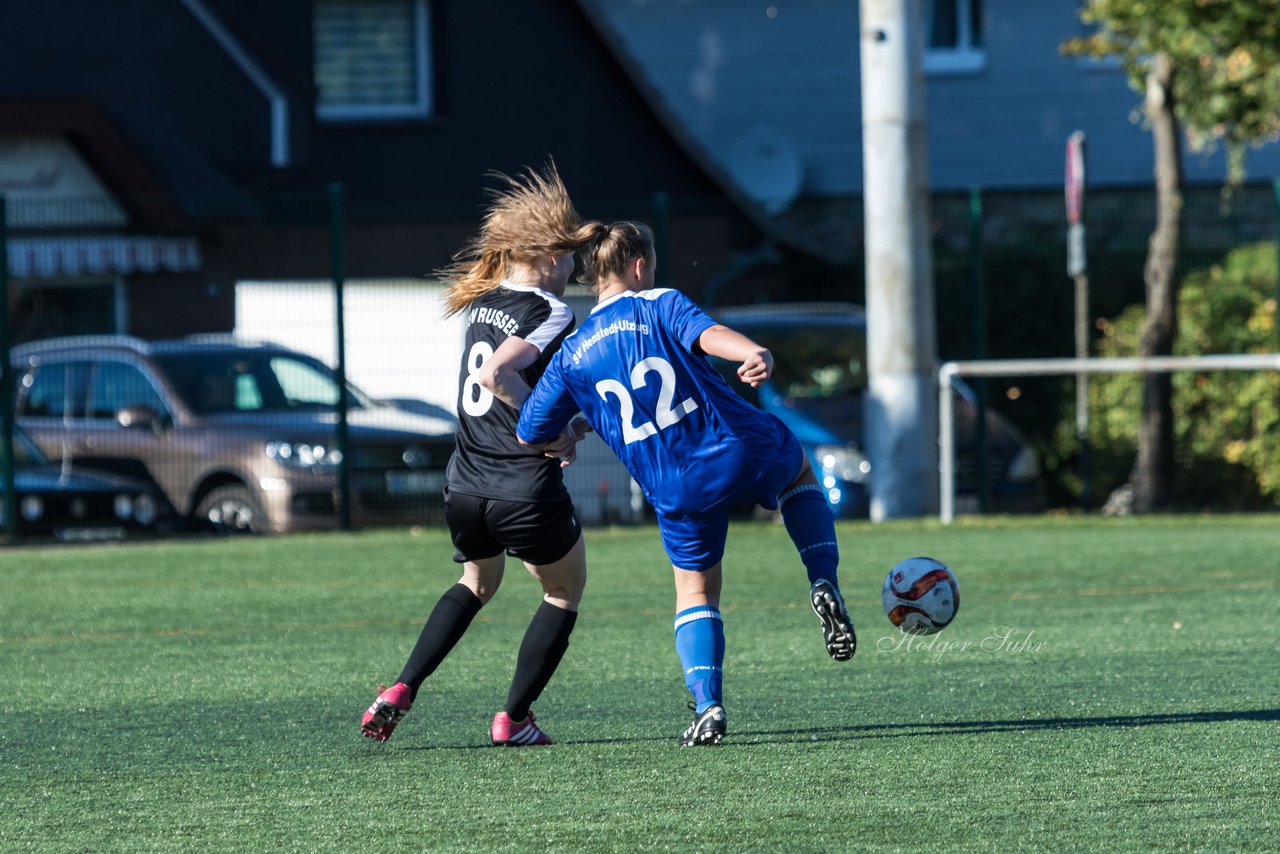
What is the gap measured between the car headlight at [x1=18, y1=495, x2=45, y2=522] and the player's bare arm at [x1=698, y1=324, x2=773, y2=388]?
422 inches

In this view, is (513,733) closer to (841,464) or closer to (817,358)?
(841,464)

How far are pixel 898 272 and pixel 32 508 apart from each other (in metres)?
6.92

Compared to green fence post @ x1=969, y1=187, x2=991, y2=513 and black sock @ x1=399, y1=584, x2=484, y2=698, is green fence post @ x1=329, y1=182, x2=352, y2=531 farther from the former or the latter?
black sock @ x1=399, y1=584, x2=484, y2=698

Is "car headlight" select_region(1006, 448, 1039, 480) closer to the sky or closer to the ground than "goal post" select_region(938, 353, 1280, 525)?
closer to the ground

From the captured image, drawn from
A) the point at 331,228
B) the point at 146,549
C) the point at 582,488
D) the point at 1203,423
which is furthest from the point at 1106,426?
the point at 146,549

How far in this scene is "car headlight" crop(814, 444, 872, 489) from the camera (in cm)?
1503

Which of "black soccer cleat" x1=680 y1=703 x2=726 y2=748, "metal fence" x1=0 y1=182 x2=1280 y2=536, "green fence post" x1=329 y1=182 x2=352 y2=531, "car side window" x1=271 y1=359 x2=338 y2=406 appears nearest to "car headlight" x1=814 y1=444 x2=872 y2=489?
"metal fence" x1=0 y1=182 x2=1280 y2=536

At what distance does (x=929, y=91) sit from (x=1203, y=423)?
993 cm

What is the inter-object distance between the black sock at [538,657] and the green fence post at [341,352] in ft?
29.6

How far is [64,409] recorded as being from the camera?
15070 mm

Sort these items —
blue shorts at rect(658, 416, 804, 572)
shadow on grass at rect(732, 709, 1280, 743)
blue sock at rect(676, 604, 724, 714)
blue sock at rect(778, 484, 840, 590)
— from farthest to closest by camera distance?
shadow on grass at rect(732, 709, 1280, 743)
blue sock at rect(778, 484, 840, 590)
blue shorts at rect(658, 416, 804, 572)
blue sock at rect(676, 604, 724, 714)

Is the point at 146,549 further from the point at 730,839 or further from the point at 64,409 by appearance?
the point at 730,839

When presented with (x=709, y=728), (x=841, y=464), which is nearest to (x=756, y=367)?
(x=709, y=728)

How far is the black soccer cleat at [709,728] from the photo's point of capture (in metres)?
5.59
